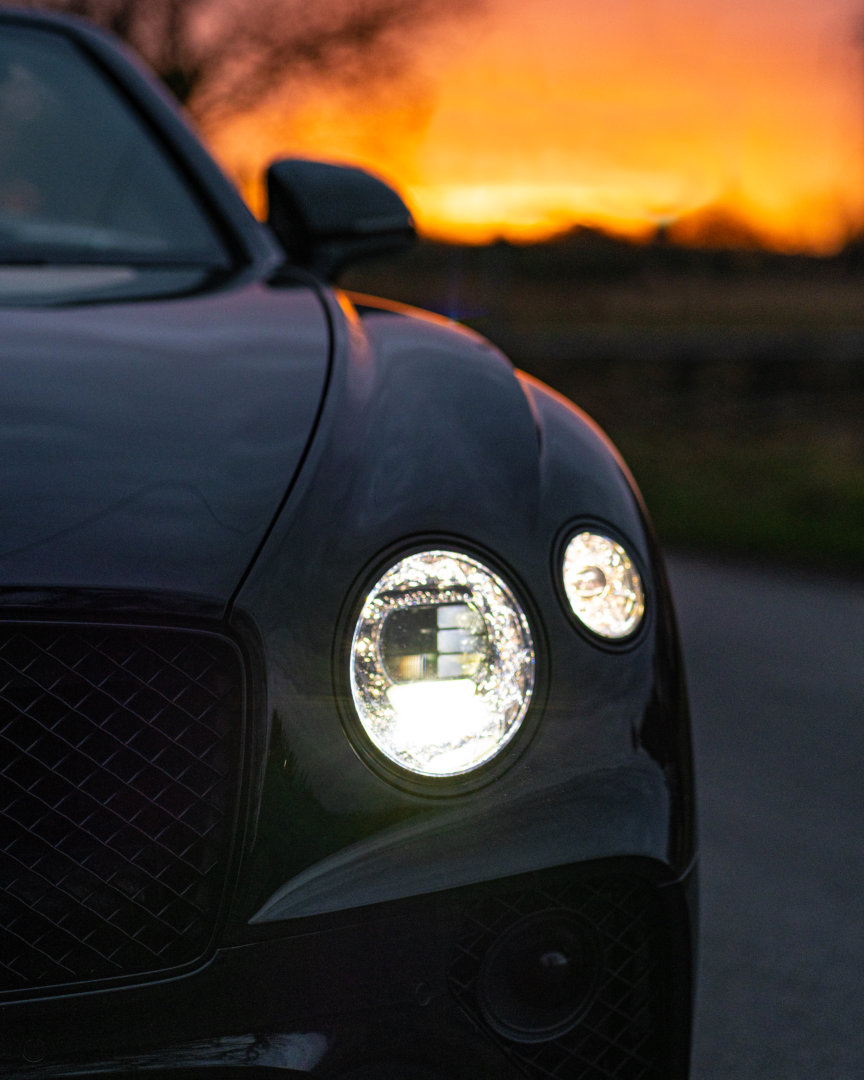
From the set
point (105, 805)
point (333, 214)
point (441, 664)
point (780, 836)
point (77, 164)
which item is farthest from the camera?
point (780, 836)

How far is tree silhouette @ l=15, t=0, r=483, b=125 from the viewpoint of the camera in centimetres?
1611

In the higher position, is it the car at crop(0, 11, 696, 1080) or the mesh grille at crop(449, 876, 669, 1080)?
the car at crop(0, 11, 696, 1080)

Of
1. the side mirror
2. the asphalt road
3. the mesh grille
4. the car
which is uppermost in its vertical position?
the side mirror

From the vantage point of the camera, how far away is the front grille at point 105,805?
1356mm

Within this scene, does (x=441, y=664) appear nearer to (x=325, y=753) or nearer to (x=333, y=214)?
Result: (x=325, y=753)

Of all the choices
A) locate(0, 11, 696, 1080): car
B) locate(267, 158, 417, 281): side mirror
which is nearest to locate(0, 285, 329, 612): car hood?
locate(0, 11, 696, 1080): car

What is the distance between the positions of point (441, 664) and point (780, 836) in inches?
77.6

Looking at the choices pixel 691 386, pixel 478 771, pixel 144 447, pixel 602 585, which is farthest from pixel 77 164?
pixel 691 386

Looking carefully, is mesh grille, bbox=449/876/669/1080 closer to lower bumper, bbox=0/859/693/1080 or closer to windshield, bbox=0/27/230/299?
lower bumper, bbox=0/859/693/1080

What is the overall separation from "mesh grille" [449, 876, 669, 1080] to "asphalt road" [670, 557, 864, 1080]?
0.75 metres

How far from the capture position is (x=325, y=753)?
1419mm

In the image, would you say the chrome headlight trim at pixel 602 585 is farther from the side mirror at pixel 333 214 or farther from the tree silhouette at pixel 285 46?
the tree silhouette at pixel 285 46

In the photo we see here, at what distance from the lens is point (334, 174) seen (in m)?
2.77

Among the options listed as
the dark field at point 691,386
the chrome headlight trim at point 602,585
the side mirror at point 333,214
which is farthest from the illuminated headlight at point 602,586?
the dark field at point 691,386
